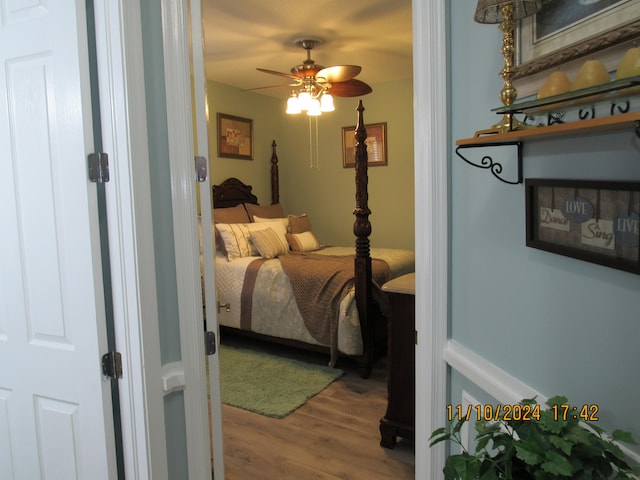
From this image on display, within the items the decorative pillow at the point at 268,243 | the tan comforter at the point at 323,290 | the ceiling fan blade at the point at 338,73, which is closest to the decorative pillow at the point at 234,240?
the decorative pillow at the point at 268,243

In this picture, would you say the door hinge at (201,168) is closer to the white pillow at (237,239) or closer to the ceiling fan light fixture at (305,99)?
the ceiling fan light fixture at (305,99)

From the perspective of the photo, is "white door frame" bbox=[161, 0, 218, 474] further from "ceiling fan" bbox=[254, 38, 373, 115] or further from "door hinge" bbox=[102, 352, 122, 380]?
"ceiling fan" bbox=[254, 38, 373, 115]

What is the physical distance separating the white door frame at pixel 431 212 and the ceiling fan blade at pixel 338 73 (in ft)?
6.60

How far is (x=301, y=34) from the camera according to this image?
3.73 m

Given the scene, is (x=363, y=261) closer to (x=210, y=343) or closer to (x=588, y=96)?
(x=210, y=343)

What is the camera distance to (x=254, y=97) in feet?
19.1

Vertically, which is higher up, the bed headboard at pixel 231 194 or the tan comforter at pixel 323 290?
the bed headboard at pixel 231 194

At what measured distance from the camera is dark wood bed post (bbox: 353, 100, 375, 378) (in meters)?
3.45

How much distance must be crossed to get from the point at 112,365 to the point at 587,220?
4.37 feet

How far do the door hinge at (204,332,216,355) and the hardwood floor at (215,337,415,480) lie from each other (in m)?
1.07

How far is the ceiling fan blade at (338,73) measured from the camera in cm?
334

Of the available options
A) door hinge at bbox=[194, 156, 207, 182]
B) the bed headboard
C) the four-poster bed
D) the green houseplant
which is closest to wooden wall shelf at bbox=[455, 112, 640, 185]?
the green houseplant

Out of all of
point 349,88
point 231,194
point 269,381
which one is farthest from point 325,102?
point 269,381

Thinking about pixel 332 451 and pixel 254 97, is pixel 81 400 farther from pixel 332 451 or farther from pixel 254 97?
pixel 254 97
